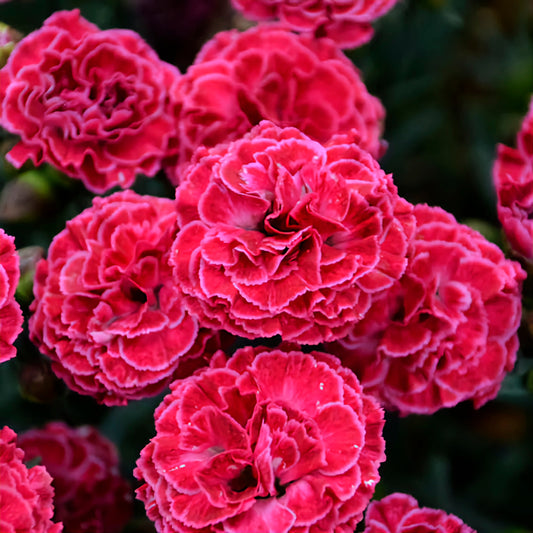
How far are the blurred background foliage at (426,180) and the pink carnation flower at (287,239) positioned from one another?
Result: 8.9 inches

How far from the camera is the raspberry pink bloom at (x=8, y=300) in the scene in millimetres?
571

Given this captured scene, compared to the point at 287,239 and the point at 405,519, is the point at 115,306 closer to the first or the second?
the point at 287,239

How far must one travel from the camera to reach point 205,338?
61cm

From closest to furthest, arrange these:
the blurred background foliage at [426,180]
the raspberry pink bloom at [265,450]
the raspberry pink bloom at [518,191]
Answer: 1. the raspberry pink bloom at [265,450]
2. the raspberry pink bloom at [518,191]
3. the blurred background foliage at [426,180]

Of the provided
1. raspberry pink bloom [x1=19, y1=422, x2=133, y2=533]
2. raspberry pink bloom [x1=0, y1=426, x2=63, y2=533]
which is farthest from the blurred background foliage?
raspberry pink bloom [x1=0, y1=426, x2=63, y2=533]

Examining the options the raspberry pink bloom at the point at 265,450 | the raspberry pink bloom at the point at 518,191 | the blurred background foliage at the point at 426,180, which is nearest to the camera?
the raspberry pink bloom at the point at 265,450

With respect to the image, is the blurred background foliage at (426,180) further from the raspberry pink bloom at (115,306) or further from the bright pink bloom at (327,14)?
the bright pink bloom at (327,14)

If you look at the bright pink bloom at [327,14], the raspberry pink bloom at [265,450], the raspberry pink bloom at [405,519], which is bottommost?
the raspberry pink bloom at [405,519]

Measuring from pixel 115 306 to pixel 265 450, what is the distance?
0.20 m

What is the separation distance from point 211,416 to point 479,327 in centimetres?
26

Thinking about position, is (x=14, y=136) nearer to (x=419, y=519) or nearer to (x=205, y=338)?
(x=205, y=338)

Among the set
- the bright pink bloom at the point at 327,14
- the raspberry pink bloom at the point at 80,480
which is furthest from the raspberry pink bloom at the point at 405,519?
the bright pink bloom at the point at 327,14

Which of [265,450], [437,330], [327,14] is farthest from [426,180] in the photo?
[265,450]

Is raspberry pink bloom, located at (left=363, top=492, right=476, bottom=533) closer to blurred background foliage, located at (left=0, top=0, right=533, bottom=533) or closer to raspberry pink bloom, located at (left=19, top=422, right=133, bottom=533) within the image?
blurred background foliage, located at (left=0, top=0, right=533, bottom=533)
